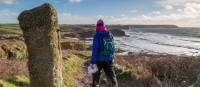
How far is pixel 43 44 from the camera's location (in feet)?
22.7

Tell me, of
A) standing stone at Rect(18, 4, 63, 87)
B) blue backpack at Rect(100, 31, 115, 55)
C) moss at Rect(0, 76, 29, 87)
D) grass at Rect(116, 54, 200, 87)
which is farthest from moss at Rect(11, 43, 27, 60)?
standing stone at Rect(18, 4, 63, 87)

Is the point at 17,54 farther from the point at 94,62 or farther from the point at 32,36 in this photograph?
the point at 32,36

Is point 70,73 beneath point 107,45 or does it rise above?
beneath

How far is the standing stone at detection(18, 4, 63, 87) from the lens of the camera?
694cm

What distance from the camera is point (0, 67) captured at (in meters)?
10.4

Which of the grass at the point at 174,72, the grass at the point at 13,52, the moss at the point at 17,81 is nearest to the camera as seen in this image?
the moss at the point at 17,81

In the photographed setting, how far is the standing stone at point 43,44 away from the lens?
694 centimetres

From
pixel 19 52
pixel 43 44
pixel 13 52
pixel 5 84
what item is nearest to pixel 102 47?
pixel 43 44

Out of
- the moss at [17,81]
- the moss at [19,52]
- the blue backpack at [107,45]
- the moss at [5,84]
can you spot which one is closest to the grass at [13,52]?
the moss at [19,52]

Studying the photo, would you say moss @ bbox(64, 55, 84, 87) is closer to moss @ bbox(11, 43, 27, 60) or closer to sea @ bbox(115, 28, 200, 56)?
moss @ bbox(11, 43, 27, 60)

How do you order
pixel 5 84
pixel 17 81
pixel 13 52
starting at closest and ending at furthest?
pixel 5 84 → pixel 17 81 → pixel 13 52

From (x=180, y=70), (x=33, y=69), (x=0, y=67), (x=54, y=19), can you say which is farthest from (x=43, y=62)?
(x=180, y=70)

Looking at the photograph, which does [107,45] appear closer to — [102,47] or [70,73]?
[102,47]

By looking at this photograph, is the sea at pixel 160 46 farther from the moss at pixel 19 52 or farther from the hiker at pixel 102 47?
the hiker at pixel 102 47
